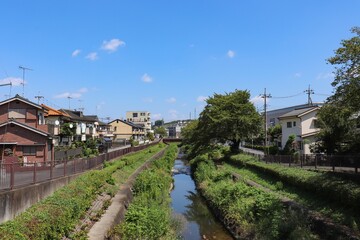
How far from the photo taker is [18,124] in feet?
115

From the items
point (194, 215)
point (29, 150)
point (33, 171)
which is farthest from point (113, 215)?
point (29, 150)

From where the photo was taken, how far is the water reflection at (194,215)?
18828 mm

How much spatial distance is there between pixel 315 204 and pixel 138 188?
38.7 feet

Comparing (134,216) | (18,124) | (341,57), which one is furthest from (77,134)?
(341,57)

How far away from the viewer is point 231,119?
143 ft

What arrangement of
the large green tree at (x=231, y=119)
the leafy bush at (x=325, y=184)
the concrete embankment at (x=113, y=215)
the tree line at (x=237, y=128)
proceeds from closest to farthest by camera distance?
the concrete embankment at (x=113, y=215), the leafy bush at (x=325, y=184), the tree line at (x=237, y=128), the large green tree at (x=231, y=119)

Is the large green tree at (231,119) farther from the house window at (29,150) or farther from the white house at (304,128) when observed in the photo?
the house window at (29,150)

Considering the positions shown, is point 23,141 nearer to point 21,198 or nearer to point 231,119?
point 231,119

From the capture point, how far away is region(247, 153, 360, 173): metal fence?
75.0ft

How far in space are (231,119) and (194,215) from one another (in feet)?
70.5

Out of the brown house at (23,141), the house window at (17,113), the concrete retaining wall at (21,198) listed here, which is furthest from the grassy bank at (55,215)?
the house window at (17,113)

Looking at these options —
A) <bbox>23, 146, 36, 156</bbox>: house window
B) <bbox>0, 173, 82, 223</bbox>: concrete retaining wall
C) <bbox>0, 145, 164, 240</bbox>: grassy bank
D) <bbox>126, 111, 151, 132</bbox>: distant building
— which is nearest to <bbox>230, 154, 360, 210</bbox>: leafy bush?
<bbox>0, 145, 164, 240</bbox>: grassy bank

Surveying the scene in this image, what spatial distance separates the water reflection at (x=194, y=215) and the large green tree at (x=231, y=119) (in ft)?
30.5

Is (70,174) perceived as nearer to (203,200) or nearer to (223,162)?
(203,200)
